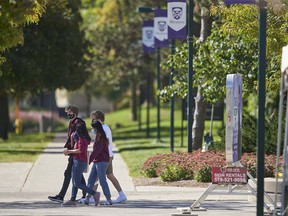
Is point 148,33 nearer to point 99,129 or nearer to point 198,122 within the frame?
point 198,122

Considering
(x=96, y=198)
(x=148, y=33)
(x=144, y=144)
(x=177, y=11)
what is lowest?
(x=144, y=144)

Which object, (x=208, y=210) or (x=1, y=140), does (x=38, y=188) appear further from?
(x=1, y=140)

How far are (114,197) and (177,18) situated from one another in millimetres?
7682

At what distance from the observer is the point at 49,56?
43.0 m

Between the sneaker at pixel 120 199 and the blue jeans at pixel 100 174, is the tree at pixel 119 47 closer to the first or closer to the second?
the sneaker at pixel 120 199

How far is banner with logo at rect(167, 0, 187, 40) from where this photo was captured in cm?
2711

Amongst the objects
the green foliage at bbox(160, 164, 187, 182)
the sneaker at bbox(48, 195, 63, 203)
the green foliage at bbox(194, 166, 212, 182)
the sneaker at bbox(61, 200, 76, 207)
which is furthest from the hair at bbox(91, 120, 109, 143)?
the green foliage at bbox(160, 164, 187, 182)

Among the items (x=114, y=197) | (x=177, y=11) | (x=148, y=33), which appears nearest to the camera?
(x=114, y=197)

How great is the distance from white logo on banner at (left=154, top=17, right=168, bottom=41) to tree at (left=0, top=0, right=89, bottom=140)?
6884 mm

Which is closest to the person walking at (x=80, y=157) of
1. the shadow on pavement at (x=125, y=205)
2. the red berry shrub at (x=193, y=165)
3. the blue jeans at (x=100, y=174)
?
the blue jeans at (x=100, y=174)

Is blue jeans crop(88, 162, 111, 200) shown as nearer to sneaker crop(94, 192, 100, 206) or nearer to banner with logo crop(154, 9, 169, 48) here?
sneaker crop(94, 192, 100, 206)

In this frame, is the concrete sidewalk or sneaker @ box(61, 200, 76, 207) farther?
sneaker @ box(61, 200, 76, 207)

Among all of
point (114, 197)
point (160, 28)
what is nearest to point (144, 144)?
point (160, 28)

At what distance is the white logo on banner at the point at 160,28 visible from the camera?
107 feet
